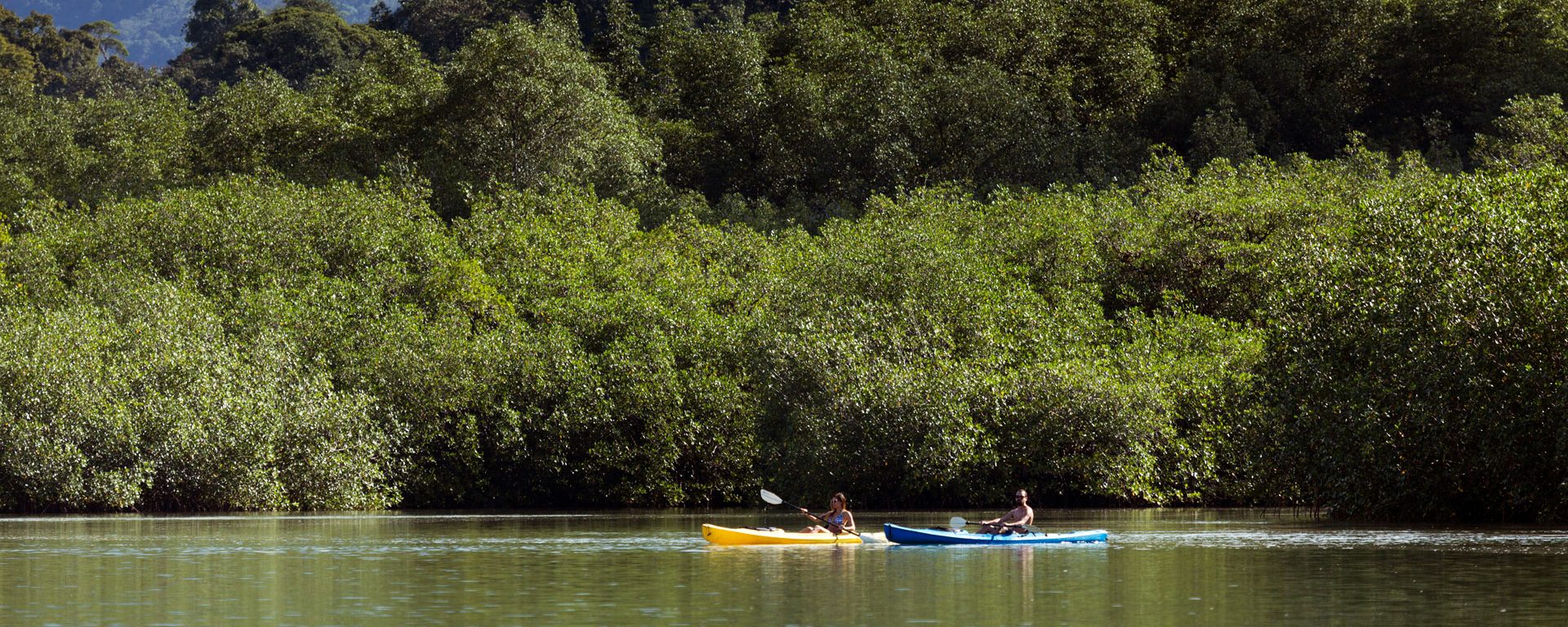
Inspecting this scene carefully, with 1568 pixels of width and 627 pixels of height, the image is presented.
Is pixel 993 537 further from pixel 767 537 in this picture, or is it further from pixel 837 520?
pixel 767 537

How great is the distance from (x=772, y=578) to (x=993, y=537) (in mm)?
8865

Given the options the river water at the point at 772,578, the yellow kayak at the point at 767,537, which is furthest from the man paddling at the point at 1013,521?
the yellow kayak at the point at 767,537

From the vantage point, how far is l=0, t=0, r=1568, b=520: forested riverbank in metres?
39.7

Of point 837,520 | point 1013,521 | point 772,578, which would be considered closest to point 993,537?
point 1013,521

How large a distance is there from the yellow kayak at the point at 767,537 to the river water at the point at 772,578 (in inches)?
11.9

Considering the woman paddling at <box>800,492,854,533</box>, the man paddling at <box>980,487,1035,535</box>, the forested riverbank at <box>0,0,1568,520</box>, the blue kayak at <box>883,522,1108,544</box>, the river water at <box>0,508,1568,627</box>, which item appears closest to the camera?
the river water at <box>0,508,1568,627</box>

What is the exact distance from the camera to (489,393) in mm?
58719

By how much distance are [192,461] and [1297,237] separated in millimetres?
38166

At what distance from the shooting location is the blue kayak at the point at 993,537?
33469 millimetres

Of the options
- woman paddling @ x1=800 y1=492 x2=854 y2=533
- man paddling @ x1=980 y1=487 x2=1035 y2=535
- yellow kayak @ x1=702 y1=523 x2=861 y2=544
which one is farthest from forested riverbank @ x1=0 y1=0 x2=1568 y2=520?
yellow kayak @ x1=702 y1=523 x2=861 y2=544

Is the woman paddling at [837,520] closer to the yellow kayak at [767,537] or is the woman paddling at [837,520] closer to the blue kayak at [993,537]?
the yellow kayak at [767,537]

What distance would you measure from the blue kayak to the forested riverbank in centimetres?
850

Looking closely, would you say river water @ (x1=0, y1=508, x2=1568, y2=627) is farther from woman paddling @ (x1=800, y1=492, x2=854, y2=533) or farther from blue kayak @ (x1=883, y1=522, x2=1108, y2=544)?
woman paddling @ (x1=800, y1=492, x2=854, y2=533)

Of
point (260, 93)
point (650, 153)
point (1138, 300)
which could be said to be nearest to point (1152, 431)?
point (1138, 300)
